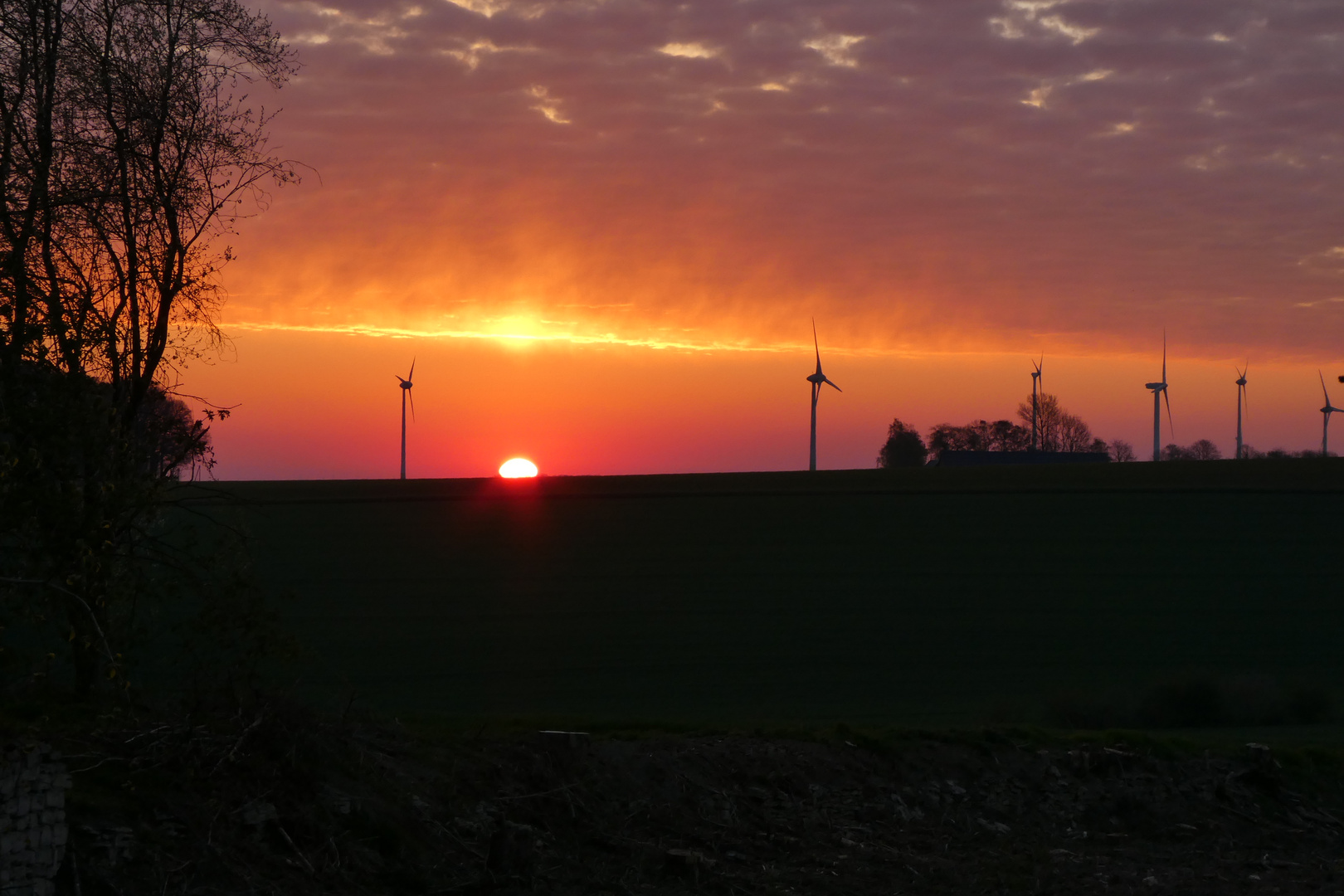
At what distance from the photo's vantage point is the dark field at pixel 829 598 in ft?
97.6

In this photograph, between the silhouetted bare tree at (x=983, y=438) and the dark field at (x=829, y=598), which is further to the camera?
the silhouetted bare tree at (x=983, y=438)

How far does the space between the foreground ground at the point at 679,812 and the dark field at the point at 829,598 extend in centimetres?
233

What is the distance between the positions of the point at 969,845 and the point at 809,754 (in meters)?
2.83

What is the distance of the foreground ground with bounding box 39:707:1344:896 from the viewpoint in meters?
11.3

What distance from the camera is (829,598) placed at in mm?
43000

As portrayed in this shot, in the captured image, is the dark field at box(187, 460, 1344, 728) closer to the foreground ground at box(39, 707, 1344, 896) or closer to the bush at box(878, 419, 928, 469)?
the foreground ground at box(39, 707, 1344, 896)

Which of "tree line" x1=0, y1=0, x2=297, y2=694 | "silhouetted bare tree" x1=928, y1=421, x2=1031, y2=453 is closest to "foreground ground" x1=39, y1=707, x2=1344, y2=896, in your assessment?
"tree line" x1=0, y1=0, x2=297, y2=694

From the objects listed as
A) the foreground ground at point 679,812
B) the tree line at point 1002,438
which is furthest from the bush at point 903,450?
the foreground ground at point 679,812

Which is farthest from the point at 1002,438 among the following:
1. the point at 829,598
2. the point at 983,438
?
the point at 829,598

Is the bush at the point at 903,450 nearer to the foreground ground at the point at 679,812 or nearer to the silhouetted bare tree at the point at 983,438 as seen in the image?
the silhouetted bare tree at the point at 983,438

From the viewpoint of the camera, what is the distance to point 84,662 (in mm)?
14016

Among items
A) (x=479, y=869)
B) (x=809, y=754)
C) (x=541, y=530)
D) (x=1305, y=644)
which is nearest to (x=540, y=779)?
(x=479, y=869)

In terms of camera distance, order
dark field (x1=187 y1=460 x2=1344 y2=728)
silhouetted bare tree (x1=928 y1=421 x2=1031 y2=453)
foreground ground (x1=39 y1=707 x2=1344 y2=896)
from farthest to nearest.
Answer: silhouetted bare tree (x1=928 y1=421 x2=1031 y2=453)
dark field (x1=187 y1=460 x2=1344 y2=728)
foreground ground (x1=39 y1=707 x2=1344 y2=896)

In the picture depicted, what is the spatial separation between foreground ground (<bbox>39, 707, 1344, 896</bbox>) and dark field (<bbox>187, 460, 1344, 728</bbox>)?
2.33 m
